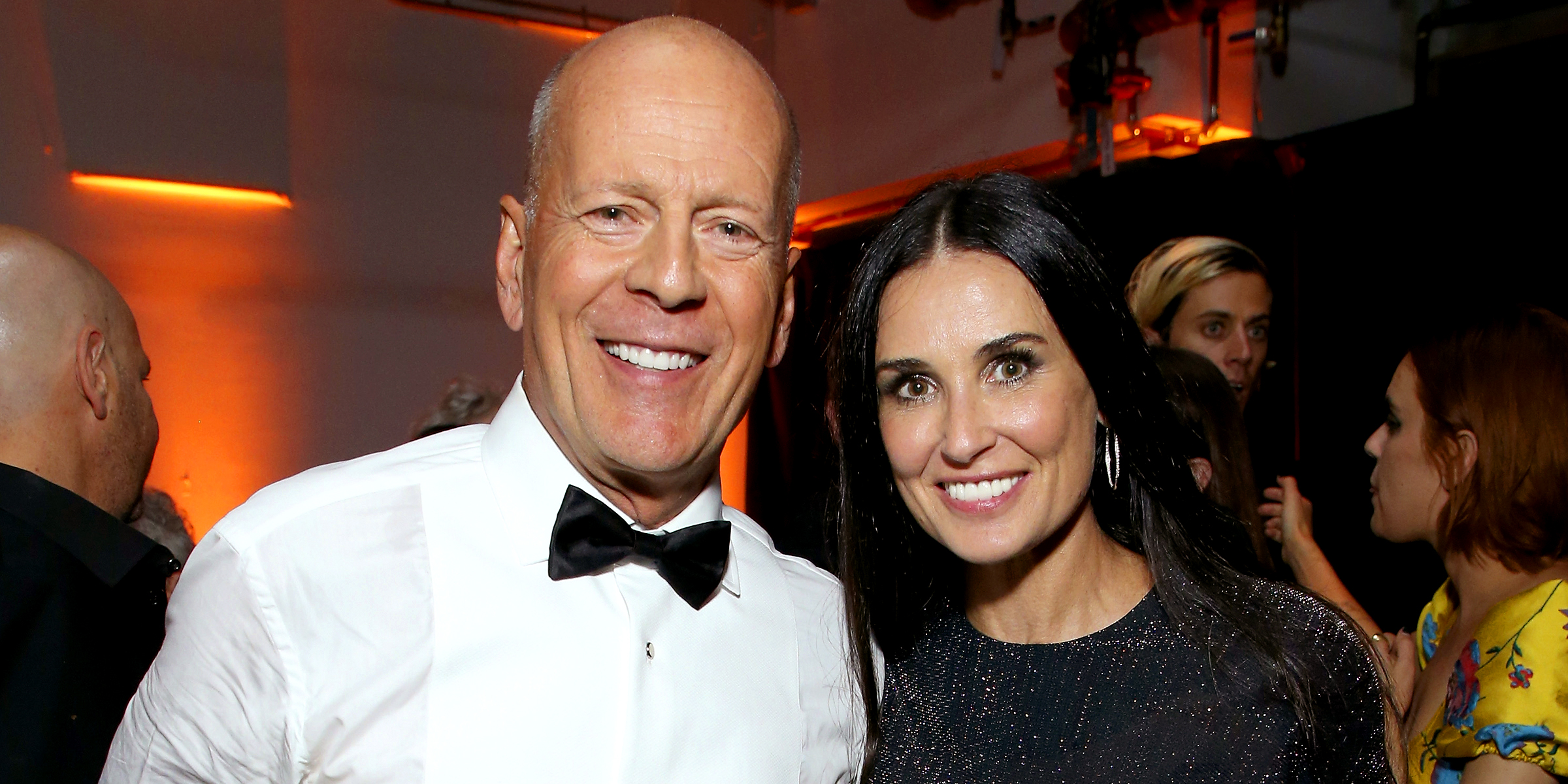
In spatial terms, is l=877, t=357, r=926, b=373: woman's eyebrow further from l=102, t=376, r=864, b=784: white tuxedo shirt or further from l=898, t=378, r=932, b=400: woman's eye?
l=102, t=376, r=864, b=784: white tuxedo shirt

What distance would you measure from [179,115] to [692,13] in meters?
2.24

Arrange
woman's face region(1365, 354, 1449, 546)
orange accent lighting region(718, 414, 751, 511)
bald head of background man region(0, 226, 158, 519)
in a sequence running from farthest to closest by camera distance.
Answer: orange accent lighting region(718, 414, 751, 511) → woman's face region(1365, 354, 1449, 546) → bald head of background man region(0, 226, 158, 519)

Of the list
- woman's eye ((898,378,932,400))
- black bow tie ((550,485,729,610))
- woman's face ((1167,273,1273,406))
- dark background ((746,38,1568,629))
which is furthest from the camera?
woman's face ((1167,273,1273,406))

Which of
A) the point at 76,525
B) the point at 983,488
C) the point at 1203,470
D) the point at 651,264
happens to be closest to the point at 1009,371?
the point at 983,488

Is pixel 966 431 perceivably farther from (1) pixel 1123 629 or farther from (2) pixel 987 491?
(1) pixel 1123 629

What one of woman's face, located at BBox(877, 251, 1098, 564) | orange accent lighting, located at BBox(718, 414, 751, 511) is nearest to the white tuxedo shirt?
woman's face, located at BBox(877, 251, 1098, 564)

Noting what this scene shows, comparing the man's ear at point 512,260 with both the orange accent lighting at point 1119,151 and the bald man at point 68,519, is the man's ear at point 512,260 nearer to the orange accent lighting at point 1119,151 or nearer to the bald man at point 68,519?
the bald man at point 68,519

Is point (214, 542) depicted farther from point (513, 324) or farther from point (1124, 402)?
point (1124, 402)

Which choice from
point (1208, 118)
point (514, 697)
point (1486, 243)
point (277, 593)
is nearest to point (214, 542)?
point (277, 593)

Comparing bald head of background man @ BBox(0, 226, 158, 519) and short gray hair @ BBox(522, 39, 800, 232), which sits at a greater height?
short gray hair @ BBox(522, 39, 800, 232)

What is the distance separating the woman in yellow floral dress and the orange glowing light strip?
3.71 metres

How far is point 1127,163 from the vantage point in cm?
380

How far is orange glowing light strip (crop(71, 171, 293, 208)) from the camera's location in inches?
154

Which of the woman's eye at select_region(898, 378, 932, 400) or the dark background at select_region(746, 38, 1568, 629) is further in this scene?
the dark background at select_region(746, 38, 1568, 629)
